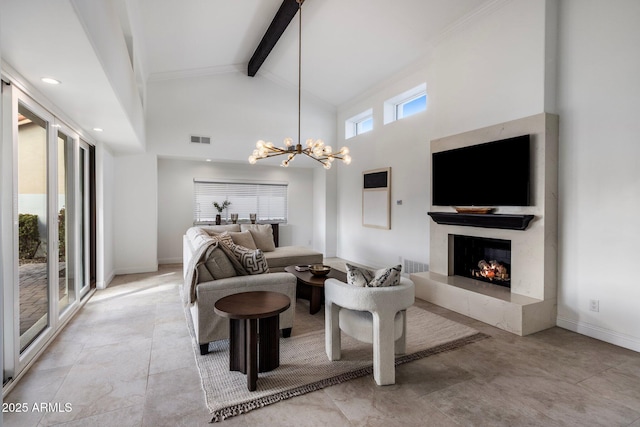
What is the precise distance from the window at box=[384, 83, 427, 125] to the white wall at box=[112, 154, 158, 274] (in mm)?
4474

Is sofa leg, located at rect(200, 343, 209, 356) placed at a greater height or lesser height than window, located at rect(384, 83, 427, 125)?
lesser

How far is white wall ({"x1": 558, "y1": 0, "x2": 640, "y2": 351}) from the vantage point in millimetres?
2965

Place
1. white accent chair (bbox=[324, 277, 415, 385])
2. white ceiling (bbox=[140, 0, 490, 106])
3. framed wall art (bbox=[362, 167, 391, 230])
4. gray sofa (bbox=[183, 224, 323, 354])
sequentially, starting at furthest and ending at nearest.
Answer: framed wall art (bbox=[362, 167, 391, 230]), white ceiling (bbox=[140, 0, 490, 106]), gray sofa (bbox=[183, 224, 323, 354]), white accent chair (bbox=[324, 277, 415, 385])

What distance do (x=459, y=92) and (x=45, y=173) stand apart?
477cm

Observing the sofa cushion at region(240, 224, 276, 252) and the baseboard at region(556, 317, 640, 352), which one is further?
the sofa cushion at region(240, 224, 276, 252)

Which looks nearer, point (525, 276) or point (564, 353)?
point (564, 353)

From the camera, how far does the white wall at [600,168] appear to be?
2.96m

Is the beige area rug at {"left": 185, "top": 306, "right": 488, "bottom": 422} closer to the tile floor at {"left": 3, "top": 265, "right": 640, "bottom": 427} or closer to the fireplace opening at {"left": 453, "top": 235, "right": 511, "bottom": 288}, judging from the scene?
the tile floor at {"left": 3, "top": 265, "right": 640, "bottom": 427}

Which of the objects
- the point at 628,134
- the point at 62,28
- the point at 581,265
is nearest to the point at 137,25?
the point at 62,28

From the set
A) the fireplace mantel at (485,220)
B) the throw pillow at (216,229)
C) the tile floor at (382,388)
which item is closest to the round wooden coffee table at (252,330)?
the tile floor at (382,388)

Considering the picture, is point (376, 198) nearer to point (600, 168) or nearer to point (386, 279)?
point (600, 168)

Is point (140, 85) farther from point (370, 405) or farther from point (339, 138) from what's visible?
point (370, 405)

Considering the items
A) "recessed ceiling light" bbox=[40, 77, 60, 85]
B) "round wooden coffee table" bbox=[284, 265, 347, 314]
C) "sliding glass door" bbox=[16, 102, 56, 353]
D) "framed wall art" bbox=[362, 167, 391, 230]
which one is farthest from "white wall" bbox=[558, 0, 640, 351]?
"sliding glass door" bbox=[16, 102, 56, 353]

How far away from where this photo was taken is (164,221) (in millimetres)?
6953
